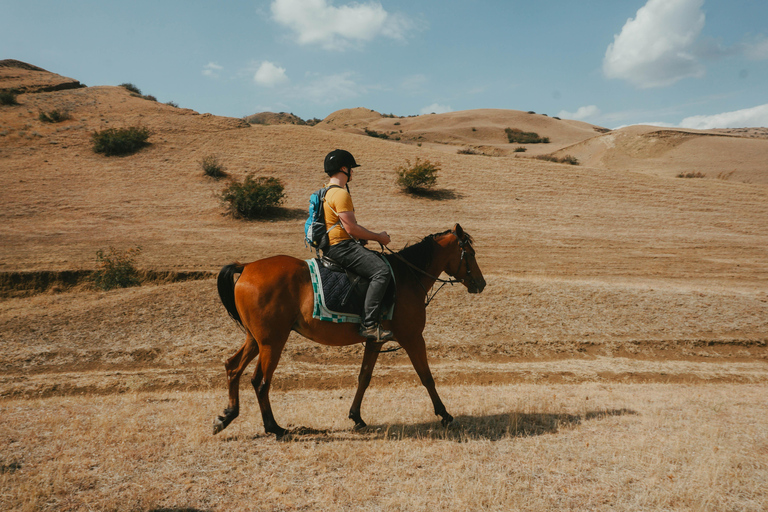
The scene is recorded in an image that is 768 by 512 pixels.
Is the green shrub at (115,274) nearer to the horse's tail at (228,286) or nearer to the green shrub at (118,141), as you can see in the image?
the horse's tail at (228,286)

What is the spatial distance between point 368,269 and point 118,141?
35.4 metres

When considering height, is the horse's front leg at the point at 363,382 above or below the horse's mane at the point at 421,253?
below

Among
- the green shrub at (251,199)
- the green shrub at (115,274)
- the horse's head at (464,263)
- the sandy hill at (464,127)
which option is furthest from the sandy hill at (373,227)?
the sandy hill at (464,127)

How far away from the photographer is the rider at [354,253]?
558 centimetres

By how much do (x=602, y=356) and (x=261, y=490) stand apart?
9.19m

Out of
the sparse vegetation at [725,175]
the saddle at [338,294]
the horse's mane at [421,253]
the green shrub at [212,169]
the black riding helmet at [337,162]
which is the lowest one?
the saddle at [338,294]

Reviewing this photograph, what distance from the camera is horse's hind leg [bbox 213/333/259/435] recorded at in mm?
5625

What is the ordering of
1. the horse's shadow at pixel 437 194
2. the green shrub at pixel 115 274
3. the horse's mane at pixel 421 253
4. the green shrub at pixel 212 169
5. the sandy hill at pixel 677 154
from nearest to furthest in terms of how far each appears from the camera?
the horse's mane at pixel 421 253 < the green shrub at pixel 115 274 < the horse's shadow at pixel 437 194 < the green shrub at pixel 212 169 < the sandy hill at pixel 677 154

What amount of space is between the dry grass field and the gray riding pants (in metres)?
1.61

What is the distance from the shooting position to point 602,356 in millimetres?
10836

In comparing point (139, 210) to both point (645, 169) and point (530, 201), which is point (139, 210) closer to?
point (530, 201)

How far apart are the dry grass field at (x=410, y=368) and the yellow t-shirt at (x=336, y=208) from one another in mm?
2563

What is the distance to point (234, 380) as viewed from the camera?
5.77 meters

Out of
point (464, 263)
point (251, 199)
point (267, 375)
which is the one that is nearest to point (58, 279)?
point (251, 199)
